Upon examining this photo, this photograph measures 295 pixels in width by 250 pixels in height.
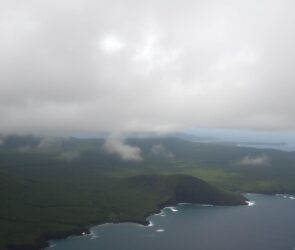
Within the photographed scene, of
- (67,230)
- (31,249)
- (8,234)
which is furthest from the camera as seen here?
(67,230)

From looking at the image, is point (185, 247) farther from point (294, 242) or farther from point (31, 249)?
point (31, 249)

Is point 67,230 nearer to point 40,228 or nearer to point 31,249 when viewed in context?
point 40,228

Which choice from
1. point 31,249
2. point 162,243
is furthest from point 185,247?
point 31,249

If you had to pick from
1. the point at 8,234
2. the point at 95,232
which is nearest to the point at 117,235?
the point at 95,232

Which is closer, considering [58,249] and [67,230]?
[58,249]

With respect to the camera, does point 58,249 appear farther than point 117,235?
No

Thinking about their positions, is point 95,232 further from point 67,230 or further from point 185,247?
point 185,247

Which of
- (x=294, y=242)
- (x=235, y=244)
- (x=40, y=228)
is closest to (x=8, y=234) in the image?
(x=40, y=228)

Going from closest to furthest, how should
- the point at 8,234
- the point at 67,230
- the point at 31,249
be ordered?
the point at 31,249 < the point at 8,234 < the point at 67,230
